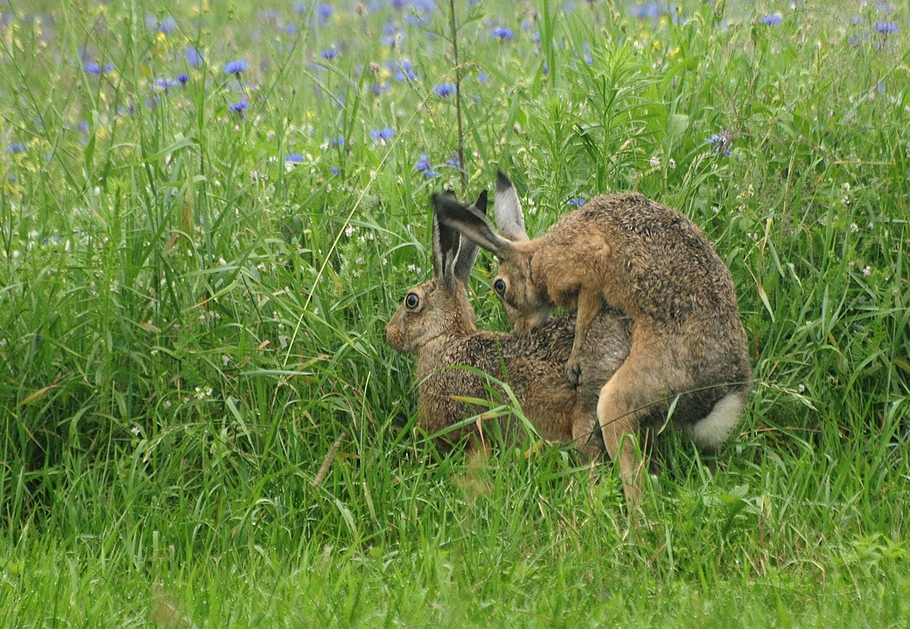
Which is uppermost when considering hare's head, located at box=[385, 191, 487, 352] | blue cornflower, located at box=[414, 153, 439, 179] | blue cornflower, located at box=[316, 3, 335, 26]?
blue cornflower, located at box=[316, 3, 335, 26]

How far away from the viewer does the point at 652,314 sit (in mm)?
4609

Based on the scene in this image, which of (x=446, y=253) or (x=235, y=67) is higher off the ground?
(x=235, y=67)

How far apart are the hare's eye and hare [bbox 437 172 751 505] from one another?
0.68 m

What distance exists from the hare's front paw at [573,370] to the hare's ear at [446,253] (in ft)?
2.57

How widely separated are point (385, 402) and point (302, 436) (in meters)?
0.50

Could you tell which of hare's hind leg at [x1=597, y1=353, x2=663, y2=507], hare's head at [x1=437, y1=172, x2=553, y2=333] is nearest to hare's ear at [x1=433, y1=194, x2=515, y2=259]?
hare's head at [x1=437, y1=172, x2=553, y2=333]

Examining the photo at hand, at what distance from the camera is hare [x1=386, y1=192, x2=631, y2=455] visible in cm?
480

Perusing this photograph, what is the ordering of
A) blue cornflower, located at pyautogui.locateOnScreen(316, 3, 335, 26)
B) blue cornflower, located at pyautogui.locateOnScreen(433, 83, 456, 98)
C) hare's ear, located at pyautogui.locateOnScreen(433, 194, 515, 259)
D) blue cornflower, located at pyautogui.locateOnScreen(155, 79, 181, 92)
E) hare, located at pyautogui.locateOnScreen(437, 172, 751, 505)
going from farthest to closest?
blue cornflower, located at pyautogui.locateOnScreen(316, 3, 335, 26)
blue cornflower, located at pyautogui.locateOnScreen(433, 83, 456, 98)
blue cornflower, located at pyautogui.locateOnScreen(155, 79, 181, 92)
hare's ear, located at pyautogui.locateOnScreen(433, 194, 515, 259)
hare, located at pyautogui.locateOnScreen(437, 172, 751, 505)

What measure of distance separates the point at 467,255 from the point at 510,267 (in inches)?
13.4

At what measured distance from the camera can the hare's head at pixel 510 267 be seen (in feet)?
16.6

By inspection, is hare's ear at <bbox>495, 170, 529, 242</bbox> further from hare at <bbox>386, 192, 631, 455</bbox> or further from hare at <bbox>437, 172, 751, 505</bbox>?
hare at <bbox>437, 172, 751, 505</bbox>

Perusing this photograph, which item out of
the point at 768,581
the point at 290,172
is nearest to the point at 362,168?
the point at 290,172

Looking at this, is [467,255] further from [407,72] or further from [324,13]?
[324,13]

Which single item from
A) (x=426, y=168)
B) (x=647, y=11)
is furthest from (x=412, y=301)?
(x=647, y=11)
